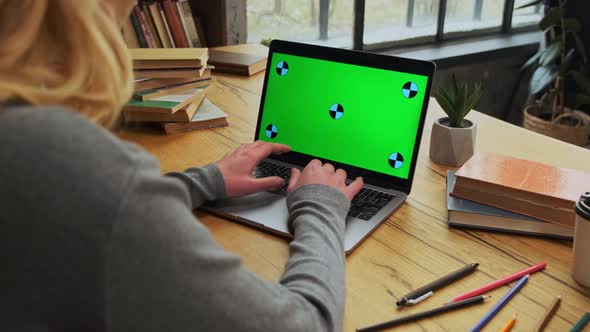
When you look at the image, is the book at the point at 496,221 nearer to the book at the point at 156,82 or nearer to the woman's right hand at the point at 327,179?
the woman's right hand at the point at 327,179

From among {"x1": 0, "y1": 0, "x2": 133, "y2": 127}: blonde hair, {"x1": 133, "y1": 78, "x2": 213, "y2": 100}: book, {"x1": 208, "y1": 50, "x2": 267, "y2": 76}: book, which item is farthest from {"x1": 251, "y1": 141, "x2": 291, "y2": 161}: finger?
{"x1": 208, "y1": 50, "x2": 267, "y2": 76}: book

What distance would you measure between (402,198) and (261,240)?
0.28 meters

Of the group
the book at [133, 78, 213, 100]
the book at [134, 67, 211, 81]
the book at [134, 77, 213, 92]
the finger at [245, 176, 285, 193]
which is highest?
the book at [134, 67, 211, 81]

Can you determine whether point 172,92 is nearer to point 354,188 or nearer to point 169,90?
point 169,90

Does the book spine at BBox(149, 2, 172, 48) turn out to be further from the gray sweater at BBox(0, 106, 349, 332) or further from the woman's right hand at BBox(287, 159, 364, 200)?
the gray sweater at BBox(0, 106, 349, 332)

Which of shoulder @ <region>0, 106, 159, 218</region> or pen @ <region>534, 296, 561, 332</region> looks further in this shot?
pen @ <region>534, 296, 561, 332</region>

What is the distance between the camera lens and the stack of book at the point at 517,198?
3.17 feet

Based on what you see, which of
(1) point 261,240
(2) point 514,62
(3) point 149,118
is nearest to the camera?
(1) point 261,240

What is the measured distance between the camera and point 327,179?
3.31 feet

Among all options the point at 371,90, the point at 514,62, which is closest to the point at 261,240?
the point at 371,90

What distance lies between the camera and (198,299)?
22.3 inches

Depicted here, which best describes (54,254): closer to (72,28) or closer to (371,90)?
(72,28)

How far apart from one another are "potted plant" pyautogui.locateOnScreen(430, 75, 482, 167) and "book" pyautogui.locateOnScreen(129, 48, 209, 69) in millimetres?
639

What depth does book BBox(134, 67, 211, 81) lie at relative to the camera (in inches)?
59.8
